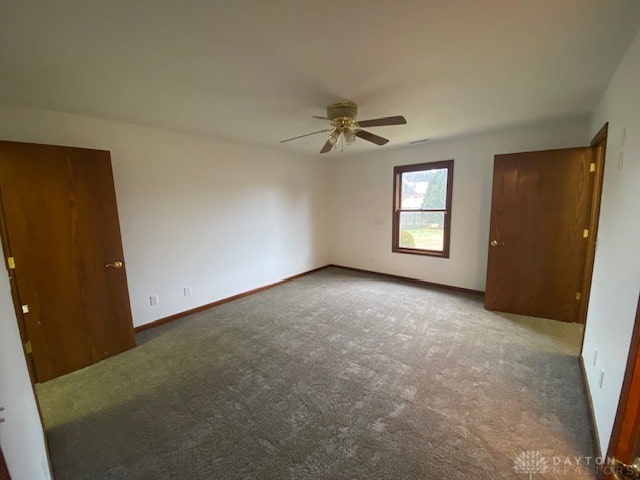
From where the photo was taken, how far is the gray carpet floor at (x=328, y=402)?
147cm

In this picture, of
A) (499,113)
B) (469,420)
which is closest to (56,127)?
(469,420)

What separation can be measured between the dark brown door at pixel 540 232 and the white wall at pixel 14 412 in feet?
13.6

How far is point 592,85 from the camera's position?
2109mm

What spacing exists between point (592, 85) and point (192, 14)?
298 cm

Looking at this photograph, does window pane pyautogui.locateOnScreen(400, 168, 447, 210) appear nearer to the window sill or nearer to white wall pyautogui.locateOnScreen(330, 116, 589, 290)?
white wall pyautogui.locateOnScreen(330, 116, 589, 290)

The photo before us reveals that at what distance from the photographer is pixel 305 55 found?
163 centimetres

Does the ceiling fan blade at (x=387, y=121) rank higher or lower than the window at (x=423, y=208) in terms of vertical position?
higher

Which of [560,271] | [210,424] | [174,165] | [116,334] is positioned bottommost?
[210,424]

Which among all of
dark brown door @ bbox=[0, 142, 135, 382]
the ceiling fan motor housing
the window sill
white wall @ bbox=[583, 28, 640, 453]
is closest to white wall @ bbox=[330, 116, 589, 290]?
the window sill

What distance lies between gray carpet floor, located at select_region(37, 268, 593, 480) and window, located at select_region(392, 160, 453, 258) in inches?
62.6

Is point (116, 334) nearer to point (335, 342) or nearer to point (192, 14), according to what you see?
point (335, 342)

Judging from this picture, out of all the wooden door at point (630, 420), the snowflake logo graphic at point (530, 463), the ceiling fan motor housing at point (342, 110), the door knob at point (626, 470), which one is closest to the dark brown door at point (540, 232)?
the ceiling fan motor housing at point (342, 110)

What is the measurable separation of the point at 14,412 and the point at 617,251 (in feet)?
10.2

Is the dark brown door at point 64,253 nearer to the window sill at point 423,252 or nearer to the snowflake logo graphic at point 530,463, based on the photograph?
the snowflake logo graphic at point 530,463
